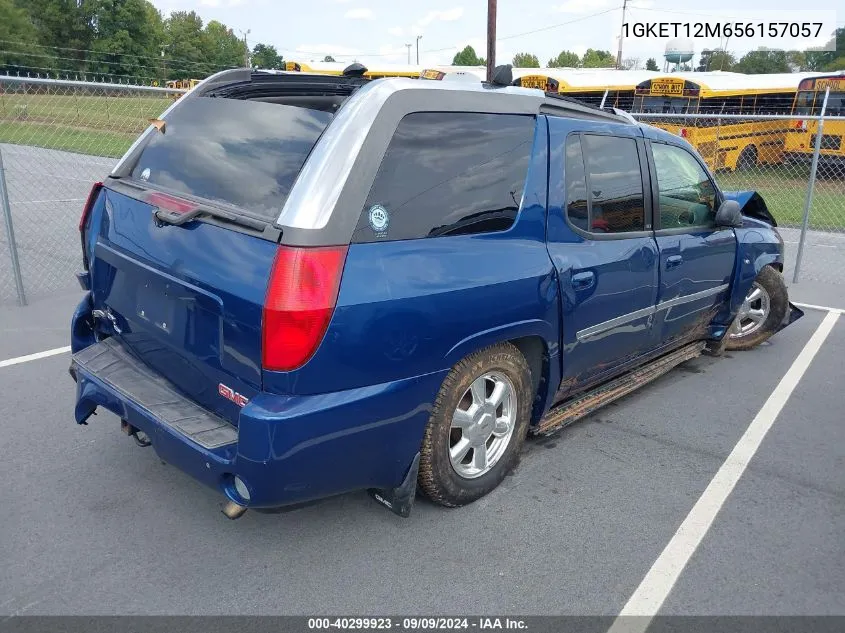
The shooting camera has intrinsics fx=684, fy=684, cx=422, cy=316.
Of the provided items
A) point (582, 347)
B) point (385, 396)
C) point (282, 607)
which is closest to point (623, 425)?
point (582, 347)

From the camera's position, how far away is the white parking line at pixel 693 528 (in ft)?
8.65

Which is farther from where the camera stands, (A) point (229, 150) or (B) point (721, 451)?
(B) point (721, 451)

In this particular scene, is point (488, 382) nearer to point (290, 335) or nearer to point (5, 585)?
point (290, 335)

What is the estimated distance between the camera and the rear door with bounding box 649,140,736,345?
4156 millimetres

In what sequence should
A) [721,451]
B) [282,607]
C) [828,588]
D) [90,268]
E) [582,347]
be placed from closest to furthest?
1. [282,607]
2. [828,588]
3. [90,268]
4. [582,347]
5. [721,451]

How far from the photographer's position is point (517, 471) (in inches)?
143

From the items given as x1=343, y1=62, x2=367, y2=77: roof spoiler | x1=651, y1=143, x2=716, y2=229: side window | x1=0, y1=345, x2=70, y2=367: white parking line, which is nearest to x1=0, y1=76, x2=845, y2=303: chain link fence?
x1=0, y1=345, x2=70, y2=367: white parking line

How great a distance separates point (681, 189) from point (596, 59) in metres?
108

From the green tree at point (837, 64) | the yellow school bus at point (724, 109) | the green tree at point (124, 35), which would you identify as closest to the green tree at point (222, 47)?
the green tree at point (124, 35)

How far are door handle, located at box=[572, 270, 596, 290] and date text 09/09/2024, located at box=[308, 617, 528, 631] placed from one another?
158cm

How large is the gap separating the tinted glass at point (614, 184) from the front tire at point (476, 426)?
0.96m

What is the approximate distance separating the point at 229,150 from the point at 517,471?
2.14 m

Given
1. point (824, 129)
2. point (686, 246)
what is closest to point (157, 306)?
point (686, 246)

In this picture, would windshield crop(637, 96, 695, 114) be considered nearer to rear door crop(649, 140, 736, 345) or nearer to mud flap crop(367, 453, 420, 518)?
rear door crop(649, 140, 736, 345)
